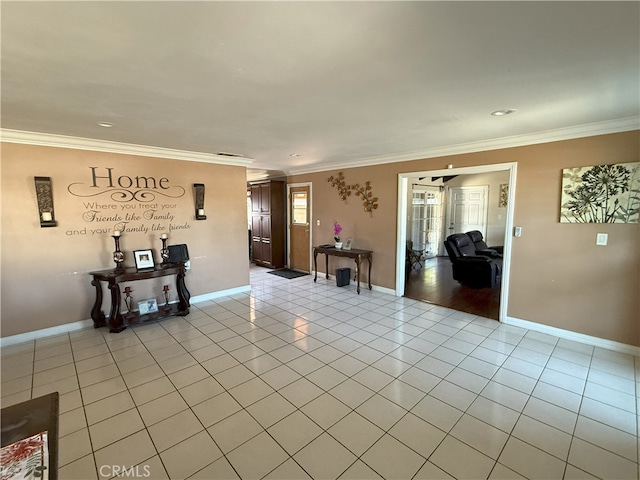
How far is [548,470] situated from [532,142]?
10.7 ft

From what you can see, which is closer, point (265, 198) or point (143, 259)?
point (143, 259)

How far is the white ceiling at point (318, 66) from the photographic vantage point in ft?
4.27

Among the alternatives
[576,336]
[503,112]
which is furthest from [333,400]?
[576,336]

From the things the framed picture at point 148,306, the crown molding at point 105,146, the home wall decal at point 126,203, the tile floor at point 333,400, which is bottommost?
the tile floor at point 333,400

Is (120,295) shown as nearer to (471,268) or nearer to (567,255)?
(567,255)

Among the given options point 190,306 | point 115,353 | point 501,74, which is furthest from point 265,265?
point 501,74

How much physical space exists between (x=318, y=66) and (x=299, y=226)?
Answer: 5.16 m

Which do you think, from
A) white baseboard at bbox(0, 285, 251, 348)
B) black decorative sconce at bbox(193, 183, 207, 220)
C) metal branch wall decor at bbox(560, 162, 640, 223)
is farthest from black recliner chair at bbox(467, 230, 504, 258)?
white baseboard at bbox(0, 285, 251, 348)

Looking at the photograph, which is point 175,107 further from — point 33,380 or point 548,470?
point 548,470

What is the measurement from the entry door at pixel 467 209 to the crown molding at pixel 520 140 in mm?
4376

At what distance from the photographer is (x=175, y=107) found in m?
2.46

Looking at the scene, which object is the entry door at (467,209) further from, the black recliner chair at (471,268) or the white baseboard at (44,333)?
the white baseboard at (44,333)

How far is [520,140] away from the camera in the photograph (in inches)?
139

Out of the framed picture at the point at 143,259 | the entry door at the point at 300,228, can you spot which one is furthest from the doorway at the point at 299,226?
the framed picture at the point at 143,259
